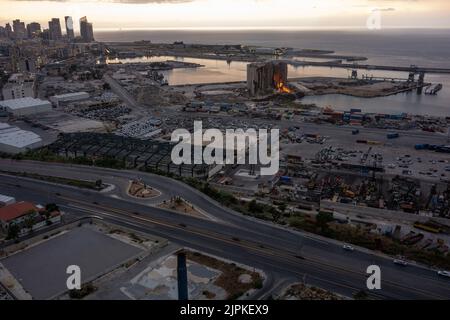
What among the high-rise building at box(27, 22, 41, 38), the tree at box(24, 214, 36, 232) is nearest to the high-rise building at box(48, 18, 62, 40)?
the high-rise building at box(27, 22, 41, 38)

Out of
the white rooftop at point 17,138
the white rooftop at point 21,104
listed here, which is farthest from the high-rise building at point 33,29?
the white rooftop at point 17,138

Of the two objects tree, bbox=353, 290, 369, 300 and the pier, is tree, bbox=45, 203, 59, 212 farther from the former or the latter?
the pier

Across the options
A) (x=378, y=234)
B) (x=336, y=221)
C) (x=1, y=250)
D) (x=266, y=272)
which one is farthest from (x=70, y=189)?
(x=378, y=234)

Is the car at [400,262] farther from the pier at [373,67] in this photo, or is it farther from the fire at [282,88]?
the pier at [373,67]

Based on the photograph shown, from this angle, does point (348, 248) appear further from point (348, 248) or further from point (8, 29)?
point (8, 29)

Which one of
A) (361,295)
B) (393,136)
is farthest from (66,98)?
(361,295)

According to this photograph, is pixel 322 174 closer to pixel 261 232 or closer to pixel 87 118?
pixel 261 232
